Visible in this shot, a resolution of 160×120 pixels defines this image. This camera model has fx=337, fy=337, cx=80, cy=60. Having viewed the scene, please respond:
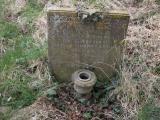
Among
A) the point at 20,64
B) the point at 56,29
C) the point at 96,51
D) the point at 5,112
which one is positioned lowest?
the point at 5,112

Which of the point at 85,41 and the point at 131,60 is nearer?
the point at 85,41

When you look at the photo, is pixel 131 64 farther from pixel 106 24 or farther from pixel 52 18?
pixel 52 18

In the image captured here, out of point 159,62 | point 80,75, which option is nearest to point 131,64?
point 159,62

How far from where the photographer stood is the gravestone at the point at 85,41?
3840 millimetres

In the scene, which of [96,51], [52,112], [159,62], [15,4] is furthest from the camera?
[15,4]

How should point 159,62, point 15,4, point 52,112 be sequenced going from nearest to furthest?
point 52,112 < point 159,62 < point 15,4

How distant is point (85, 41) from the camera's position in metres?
4.04

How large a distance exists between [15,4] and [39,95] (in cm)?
247

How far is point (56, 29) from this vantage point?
395cm

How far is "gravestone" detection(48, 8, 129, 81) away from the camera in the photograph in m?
3.84

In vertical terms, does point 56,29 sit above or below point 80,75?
above

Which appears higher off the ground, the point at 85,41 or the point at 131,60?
the point at 85,41

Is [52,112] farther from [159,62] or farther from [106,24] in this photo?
[159,62]

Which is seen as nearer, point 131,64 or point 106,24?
point 106,24
